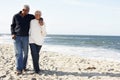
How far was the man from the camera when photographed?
8086mm

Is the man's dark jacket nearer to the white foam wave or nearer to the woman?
the woman

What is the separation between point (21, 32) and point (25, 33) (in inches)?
4.7

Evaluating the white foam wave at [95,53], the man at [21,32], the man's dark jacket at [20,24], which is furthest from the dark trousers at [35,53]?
the white foam wave at [95,53]

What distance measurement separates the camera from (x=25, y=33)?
8.22 metres

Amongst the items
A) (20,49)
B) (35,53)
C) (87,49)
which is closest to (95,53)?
(87,49)

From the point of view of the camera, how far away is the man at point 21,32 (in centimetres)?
809

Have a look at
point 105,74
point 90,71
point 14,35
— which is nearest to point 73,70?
point 90,71

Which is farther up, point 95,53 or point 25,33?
point 25,33

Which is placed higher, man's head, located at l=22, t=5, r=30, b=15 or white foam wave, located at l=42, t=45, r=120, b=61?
man's head, located at l=22, t=5, r=30, b=15

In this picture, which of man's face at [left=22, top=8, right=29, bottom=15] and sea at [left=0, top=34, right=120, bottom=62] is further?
sea at [left=0, top=34, right=120, bottom=62]

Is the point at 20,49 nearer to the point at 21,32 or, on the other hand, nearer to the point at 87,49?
the point at 21,32

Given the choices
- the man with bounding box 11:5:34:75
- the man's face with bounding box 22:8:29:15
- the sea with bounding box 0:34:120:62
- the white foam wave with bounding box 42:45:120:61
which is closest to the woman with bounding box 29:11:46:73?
the man with bounding box 11:5:34:75

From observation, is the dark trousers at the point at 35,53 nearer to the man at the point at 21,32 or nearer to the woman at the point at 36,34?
the woman at the point at 36,34

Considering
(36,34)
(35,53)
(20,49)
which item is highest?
(36,34)
